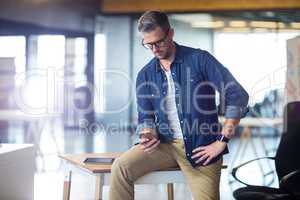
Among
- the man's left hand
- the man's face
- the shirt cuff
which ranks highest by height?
the man's face

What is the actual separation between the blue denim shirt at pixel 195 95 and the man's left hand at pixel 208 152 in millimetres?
25

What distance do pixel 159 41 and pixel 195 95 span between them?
31 cm

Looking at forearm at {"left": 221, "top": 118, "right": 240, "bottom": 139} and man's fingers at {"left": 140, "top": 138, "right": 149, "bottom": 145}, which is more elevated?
forearm at {"left": 221, "top": 118, "right": 240, "bottom": 139}

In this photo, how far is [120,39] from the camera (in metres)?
4.58

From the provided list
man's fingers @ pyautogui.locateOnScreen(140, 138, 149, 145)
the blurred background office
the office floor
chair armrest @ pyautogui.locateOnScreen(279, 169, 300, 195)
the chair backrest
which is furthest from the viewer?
the blurred background office

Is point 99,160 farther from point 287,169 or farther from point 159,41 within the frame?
point 287,169

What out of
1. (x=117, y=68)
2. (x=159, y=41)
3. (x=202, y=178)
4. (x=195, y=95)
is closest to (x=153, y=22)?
(x=159, y=41)

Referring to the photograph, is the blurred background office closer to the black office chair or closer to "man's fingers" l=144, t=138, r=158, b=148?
the black office chair

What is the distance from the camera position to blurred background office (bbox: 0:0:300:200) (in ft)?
14.5

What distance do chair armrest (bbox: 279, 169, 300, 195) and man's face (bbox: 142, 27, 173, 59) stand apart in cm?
95

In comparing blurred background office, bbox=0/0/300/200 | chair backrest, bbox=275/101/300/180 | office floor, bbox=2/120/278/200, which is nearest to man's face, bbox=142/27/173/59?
chair backrest, bbox=275/101/300/180

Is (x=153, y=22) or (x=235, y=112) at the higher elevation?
(x=153, y=22)

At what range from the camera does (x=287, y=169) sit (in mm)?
2473

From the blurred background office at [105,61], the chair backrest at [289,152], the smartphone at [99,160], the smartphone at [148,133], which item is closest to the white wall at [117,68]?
the blurred background office at [105,61]
